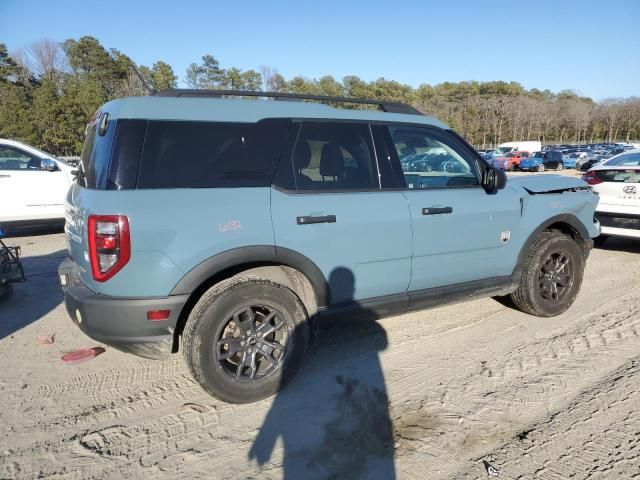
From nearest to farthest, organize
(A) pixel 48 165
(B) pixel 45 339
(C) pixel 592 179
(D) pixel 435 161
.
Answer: (D) pixel 435 161 < (B) pixel 45 339 < (C) pixel 592 179 < (A) pixel 48 165

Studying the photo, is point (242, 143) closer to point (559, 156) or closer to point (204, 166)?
point (204, 166)

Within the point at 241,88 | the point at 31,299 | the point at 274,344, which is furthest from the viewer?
the point at 241,88

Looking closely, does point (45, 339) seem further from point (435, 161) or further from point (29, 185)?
point (29, 185)

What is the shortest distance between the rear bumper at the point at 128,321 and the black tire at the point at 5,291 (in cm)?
278

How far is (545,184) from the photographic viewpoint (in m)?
4.10

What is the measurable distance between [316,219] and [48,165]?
22.7 ft

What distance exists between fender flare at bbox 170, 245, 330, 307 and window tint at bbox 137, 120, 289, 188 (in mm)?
448

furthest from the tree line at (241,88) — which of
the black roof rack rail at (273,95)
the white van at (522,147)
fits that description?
the white van at (522,147)

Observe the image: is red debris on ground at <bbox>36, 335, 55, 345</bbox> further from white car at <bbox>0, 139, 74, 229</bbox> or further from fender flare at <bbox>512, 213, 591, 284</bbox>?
white car at <bbox>0, 139, 74, 229</bbox>

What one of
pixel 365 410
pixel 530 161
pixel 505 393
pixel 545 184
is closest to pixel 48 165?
pixel 365 410

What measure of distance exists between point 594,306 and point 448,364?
2273mm

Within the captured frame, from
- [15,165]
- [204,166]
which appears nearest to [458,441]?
[204,166]

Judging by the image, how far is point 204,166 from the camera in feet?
8.76

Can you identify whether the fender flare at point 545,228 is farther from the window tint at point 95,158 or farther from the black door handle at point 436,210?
the window tint at point 95,158
